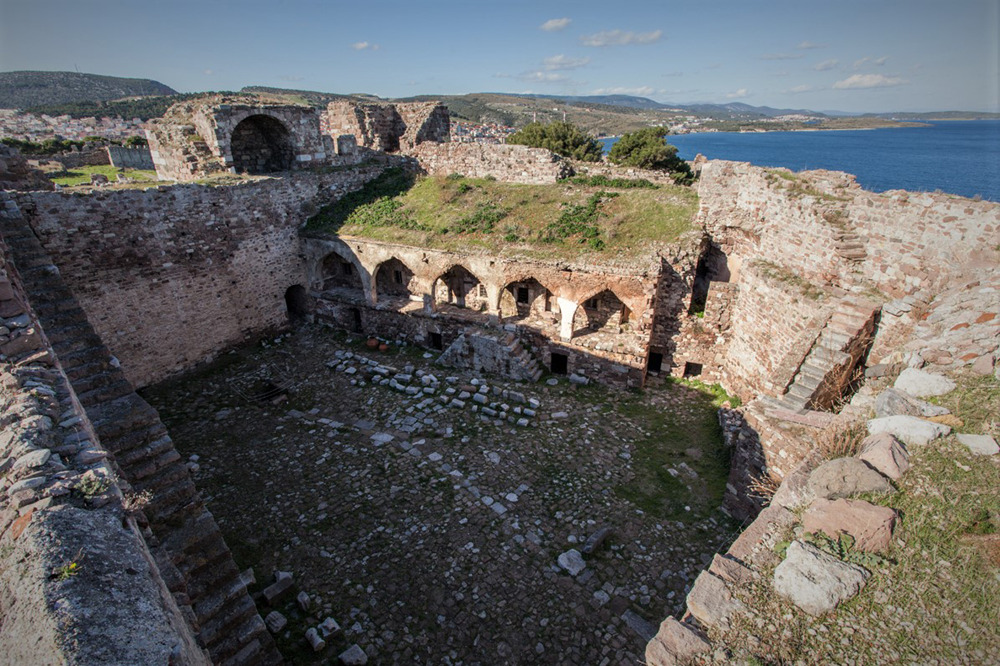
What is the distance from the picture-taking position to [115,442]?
5.64 m

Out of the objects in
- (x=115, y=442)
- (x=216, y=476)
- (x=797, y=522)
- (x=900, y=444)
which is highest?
(x=900, y=444)

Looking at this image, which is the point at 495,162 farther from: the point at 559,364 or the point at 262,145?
the point at 262,145

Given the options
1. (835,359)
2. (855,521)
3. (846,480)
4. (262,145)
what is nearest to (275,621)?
(855,521)

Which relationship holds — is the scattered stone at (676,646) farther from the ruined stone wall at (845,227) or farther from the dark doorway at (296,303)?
the dark doorway at (296,303)

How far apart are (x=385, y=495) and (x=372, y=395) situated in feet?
12.2

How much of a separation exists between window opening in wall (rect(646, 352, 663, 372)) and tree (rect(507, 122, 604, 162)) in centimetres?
2130

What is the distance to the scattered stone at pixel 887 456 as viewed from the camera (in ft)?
12.8

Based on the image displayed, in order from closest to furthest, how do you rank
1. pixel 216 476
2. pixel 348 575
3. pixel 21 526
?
pixel 21 526 < pixel 348 575 < pixel 216 476

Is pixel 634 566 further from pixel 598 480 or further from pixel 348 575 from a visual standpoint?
pixel 348 575

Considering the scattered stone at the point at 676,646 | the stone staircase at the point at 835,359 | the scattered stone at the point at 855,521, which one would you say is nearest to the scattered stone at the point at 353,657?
the scattered stone at the point at 676,646

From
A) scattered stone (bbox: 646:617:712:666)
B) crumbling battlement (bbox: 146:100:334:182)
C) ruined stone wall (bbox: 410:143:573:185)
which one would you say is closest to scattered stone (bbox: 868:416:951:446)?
scattered stone (bbox: 646:617:712:666)

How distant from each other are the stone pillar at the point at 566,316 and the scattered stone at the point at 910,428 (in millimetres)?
8138

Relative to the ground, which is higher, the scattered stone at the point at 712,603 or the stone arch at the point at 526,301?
the scattered stone at the point at 712,603

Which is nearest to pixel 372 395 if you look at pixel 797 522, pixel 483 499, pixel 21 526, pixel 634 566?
pixel 483 499
